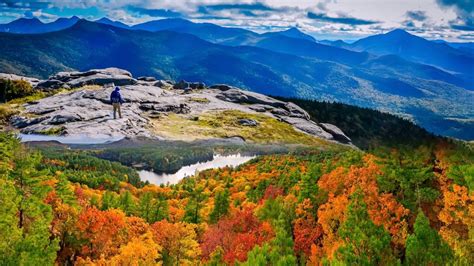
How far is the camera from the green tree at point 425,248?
56.4 m

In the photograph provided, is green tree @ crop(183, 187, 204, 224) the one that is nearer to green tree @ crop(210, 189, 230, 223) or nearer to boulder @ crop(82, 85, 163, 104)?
green tree @ crop(210, 189, 230, 223)

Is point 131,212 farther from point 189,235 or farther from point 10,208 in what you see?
point 10,208

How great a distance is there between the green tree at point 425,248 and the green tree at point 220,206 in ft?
190

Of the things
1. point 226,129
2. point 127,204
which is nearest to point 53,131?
point 226,129

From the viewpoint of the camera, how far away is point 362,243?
60344 mm

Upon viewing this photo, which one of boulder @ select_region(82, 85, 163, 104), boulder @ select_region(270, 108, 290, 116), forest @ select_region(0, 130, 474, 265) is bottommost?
forest @ select_region(0, 130, 474, 265)

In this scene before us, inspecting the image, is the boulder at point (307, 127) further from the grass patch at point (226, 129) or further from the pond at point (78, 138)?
the pond at point (78, 138)

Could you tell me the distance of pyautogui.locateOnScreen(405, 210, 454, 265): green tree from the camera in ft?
185

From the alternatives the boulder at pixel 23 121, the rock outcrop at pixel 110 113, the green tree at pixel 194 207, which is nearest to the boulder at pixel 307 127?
the rock outcrop at pixel 110 113

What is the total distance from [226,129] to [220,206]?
69174 mm

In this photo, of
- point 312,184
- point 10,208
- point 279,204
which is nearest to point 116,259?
point 10,208

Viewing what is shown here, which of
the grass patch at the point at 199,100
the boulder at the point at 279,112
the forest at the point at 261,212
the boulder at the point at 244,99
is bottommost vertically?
the forest at the point at 261,212

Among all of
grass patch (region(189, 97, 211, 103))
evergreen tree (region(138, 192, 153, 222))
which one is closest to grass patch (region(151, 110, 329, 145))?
grass patch (region(189, 97, 211, 103))

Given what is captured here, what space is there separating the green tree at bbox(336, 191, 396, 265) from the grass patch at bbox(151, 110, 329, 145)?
13400 mm
